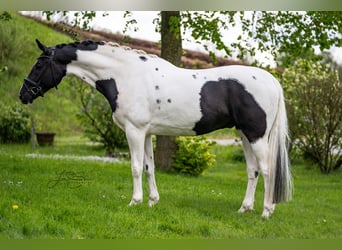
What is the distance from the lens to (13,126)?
14.7 m

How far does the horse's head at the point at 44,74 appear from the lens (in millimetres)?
6238

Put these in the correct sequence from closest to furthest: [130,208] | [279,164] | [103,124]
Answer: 1. [130,208]
2. [279,164]
3. [103,124]

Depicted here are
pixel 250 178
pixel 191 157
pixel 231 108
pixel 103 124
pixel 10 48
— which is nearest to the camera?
pixel 231 108

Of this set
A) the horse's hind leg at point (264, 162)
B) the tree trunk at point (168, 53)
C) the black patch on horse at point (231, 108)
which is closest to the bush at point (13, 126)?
the tree trunk at point (168, 53)

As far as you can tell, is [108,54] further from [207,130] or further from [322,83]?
[322,83]

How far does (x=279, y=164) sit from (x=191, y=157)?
4.16 metres

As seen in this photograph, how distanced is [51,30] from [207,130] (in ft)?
57.5

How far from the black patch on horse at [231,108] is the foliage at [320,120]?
5.88 m

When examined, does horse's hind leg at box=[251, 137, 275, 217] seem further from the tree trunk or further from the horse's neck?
the tree trunk

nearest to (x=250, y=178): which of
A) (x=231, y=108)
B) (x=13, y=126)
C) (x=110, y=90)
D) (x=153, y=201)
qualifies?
(x=231, y=108)

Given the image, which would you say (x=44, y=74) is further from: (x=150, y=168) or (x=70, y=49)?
(x=150, y=168)

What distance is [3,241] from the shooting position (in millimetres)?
4461

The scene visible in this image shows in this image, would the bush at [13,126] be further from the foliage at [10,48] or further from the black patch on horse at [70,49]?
the black patch on horse at [70,49]

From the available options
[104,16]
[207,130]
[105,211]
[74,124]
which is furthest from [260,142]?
[74,124]
